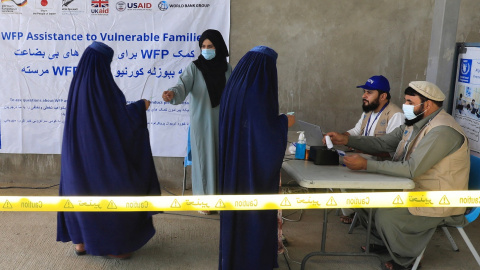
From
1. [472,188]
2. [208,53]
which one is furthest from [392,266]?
[208,53]

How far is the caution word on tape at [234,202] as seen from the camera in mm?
2432

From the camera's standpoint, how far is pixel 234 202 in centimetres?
254

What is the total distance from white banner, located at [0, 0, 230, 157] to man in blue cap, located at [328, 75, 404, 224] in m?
1.63

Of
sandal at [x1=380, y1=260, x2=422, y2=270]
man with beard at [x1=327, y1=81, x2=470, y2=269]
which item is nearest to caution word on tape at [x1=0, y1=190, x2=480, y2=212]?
man with beard at [x1=327, y1=81, x2=470, y2=269]

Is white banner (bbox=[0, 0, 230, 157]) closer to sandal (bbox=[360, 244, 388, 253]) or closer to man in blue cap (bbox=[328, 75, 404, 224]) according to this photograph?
man in blue cap (bbox=[328, 75, 404, 224])

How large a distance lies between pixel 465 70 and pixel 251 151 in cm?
238

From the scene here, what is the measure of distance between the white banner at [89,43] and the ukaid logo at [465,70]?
2.24 meters

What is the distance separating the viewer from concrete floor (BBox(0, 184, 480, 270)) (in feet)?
10.7

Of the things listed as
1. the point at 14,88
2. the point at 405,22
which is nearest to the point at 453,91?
the point at 405,22

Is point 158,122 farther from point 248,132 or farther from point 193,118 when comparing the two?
point 248,132

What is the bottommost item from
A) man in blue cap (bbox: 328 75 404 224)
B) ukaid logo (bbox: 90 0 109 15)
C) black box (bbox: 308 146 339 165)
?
black box (bbox: 308 146 339 165)

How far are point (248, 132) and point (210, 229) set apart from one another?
5.11 feet

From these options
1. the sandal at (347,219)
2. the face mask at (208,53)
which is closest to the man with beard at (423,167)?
the sandal at (347,219)

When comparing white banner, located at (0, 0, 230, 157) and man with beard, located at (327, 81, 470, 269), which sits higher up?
white banner, located at (0, 0, 230, 157)
